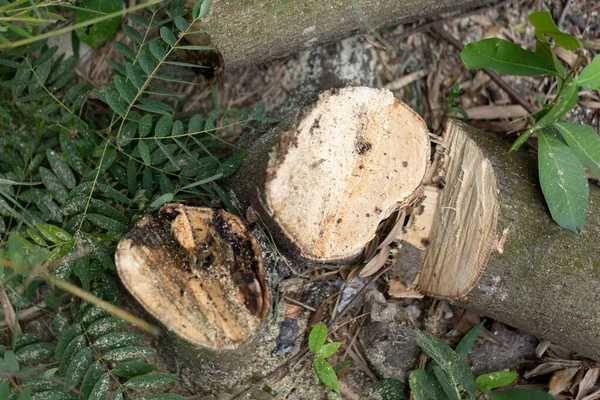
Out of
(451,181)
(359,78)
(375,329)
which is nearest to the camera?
(451,181)

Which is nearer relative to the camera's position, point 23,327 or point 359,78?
point 23,327

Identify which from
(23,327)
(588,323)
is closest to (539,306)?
(588,323)

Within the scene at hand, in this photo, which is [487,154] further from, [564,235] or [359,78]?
[359,78]

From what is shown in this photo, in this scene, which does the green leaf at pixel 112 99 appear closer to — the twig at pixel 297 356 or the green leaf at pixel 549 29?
the twig at pixel 297 356

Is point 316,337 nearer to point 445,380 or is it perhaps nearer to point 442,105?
point 445,380

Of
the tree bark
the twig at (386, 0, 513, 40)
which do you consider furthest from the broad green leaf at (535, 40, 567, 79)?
the twig at (386, 0, 513, 40)

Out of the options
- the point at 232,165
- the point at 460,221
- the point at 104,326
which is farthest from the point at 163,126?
the point at 460,221

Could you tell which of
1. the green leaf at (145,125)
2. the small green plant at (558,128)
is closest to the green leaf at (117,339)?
the green leaf at (145,125)
